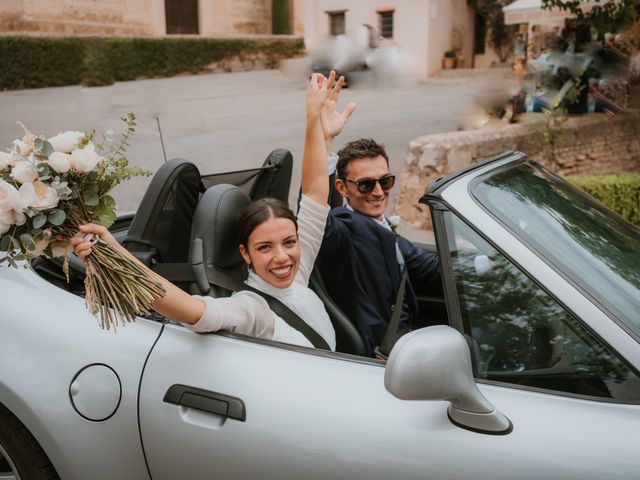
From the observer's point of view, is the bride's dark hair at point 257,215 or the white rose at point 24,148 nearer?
the white rose at point 24,148

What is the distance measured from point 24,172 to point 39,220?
0.13 meters

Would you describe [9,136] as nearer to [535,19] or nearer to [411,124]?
[411,124]

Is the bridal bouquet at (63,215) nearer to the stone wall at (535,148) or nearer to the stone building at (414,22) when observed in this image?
the stone wall at (535,148)

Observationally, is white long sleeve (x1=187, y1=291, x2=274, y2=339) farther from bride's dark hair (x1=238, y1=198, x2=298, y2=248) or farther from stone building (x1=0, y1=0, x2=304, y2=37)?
stone building (x1=0, y1=0, x2=304, y2=37)

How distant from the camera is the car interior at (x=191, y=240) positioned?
7.16 feet

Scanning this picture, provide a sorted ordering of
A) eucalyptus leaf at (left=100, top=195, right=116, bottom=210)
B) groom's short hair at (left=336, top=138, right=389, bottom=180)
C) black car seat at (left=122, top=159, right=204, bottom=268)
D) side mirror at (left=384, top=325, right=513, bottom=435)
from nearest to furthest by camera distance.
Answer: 1. side mirror at (left=384, top=325, right=513, bottom=435)
2. eucalyptus leaf at (left=100, top=195, right=116, bottom=210)
3. black car seat at (left=122, top=159, right=204, bottom=268)
4. groom's short hair at (left=336, top=138, right=389, bottom=180)

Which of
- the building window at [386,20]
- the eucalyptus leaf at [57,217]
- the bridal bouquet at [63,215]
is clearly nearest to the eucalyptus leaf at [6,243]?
the bridal bouquet at [63,215]

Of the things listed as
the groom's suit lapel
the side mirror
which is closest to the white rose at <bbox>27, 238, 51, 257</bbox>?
the side mirror

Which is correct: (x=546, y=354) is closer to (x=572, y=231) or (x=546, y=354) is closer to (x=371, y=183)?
(x=572, y=231)

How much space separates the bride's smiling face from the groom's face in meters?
0.51

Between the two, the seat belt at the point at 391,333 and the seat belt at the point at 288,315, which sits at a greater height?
the seat belt at the point at 288,315

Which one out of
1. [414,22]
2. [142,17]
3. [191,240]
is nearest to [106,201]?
[191,240]

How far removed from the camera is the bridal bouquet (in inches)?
64.9

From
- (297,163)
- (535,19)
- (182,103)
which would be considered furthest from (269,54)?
(297,163)
